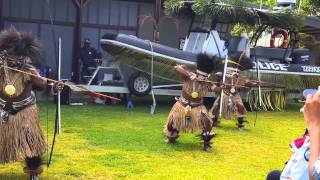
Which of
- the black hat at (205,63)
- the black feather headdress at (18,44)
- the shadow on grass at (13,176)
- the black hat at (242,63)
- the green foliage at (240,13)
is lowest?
the shadow on grass at (13,176)

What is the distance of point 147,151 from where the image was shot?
24.0ft

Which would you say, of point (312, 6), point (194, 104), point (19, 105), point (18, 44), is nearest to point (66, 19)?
point (194, 104)

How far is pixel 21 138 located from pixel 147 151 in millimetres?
2526

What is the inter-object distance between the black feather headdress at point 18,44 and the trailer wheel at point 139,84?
6909 mm

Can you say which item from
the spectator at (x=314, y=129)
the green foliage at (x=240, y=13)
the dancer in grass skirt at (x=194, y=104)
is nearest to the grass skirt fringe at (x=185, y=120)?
the dancer in grass skirt at (x=194, y=104)

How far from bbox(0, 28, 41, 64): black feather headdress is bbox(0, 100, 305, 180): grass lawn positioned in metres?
1.38

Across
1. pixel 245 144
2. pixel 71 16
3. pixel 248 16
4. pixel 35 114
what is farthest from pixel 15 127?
pixel 71 16

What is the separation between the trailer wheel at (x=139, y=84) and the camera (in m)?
12.2

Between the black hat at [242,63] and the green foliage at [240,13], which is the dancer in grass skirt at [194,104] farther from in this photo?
the green foliage at [240,13]

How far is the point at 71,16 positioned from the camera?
14.7 m

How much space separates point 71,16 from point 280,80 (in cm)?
604

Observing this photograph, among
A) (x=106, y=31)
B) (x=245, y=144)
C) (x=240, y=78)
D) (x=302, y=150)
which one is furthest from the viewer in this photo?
(x=106, y=31)

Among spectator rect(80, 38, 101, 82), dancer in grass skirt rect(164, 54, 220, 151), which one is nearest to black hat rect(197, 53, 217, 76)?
dancer in grass skirt rect(164, 54, 220, 151)

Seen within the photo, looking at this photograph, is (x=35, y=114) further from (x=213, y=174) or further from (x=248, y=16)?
(x=248, y=16)
